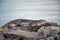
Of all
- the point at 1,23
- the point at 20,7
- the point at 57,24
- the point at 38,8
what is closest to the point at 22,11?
the point at 20,7

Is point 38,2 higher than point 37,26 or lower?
higher

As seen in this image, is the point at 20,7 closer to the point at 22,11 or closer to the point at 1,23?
the point at 22,11

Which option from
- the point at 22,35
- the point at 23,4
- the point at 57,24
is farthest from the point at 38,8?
the point at 22,35

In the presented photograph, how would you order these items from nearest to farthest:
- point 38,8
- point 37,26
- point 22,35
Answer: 1. point 22,35
2. point 37,26
3. point 38,8

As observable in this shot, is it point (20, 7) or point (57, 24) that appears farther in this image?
point (20, 7)

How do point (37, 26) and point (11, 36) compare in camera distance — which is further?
point (37, 26)

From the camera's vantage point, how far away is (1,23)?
2029 millimetres

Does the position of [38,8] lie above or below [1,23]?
above

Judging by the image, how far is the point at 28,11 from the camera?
77.4 inches

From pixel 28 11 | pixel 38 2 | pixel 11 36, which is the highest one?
pixel 38 2

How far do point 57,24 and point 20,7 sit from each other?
619 mm

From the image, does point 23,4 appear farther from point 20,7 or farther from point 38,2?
point 38,2

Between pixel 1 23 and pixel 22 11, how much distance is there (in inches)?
15.2

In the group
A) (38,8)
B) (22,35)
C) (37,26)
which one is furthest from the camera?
(38,8)
